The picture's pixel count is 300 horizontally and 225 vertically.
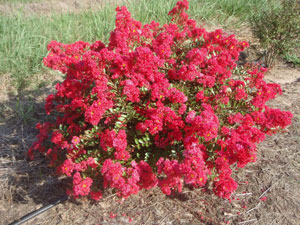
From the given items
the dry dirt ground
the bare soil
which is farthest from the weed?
the bare soil

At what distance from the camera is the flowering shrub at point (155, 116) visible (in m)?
1.93

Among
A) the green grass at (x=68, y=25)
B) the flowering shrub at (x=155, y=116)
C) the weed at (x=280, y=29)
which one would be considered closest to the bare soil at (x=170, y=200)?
the flowering shrub at (x=155, y=116)

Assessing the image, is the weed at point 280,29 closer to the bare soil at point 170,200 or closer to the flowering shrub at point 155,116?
the bare soil at point 170,200

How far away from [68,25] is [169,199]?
11.7 feet

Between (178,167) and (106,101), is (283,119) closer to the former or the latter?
(178,167)

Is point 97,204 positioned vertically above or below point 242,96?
below

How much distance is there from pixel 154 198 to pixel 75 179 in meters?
0.73

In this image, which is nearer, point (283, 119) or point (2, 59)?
point (283, 119)

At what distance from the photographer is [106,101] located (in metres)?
1.96

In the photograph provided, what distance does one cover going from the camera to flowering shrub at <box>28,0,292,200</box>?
1929 millimetres

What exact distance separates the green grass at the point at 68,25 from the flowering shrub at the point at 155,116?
165 cm

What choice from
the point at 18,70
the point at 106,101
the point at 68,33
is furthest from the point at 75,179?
the point at 68,33

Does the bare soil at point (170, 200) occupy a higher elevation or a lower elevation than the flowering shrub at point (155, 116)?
lower

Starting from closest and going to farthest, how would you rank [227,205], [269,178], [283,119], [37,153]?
Result: [283,119], [227,205], [269,178], [37,153]
